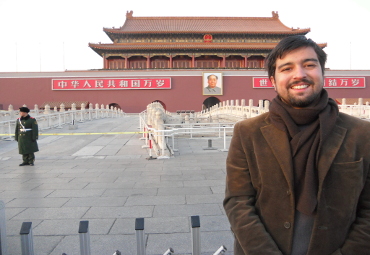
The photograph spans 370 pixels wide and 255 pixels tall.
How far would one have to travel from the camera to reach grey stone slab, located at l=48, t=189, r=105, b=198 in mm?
4273

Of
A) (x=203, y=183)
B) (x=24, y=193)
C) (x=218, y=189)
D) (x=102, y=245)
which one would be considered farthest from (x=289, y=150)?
(x=24, y=193)

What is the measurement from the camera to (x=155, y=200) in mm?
4000

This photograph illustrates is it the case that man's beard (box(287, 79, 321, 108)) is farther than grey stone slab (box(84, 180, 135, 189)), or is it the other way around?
grey stone slab (box(84, 180, 135, 189))

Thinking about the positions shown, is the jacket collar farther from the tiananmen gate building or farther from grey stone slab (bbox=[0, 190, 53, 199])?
the tiananmen gate building

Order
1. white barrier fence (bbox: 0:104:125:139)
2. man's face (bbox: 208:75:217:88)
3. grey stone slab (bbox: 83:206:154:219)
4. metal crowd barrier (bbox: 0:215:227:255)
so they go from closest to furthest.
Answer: metal crowd barrier (bbox: 0:215:227:255) → grey stone slab (bbox: 83:206:154:219) → white barrier fence (bbox: 0:104:125:139) → man's face (bbox: 208:75:217:88)

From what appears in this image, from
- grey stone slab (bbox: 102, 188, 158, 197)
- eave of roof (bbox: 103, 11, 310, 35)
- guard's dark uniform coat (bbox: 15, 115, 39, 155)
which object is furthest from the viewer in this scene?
eave of roof (bbox: 103, 11, 310, 35)

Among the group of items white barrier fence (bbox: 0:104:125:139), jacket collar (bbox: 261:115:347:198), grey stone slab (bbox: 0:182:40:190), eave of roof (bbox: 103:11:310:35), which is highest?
eave of roof (bbox: 103:11:310:35)

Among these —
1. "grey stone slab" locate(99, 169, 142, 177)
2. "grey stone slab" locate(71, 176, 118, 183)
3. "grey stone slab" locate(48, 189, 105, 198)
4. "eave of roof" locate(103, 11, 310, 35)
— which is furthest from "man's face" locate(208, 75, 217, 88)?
"grey stone slab" locate(48, 189, 105, 198)

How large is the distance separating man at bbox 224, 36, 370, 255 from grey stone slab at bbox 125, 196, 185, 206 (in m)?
2.45

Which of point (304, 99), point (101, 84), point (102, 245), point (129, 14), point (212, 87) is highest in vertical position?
point (129, 14)

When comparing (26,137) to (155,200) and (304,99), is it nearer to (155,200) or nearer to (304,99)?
(155,200)

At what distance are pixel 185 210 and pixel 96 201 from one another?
1.13 m

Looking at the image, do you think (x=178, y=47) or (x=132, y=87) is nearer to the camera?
(x=132, y=87)

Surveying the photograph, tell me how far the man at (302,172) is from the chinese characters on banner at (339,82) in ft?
87.2
